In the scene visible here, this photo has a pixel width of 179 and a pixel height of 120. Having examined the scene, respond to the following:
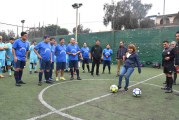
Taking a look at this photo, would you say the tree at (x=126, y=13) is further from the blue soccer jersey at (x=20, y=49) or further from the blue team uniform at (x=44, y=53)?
the blue soccer jersey at (x=20, y=49)

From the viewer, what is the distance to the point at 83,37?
25.2 m

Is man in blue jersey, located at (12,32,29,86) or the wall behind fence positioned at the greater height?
the wall behind fence

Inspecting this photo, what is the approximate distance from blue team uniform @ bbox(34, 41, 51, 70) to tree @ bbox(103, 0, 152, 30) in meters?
36.1

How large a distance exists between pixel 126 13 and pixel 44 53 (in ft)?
135

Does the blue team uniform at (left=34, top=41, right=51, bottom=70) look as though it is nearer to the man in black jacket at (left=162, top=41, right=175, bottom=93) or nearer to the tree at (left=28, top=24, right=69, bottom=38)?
the man in black jacket at (left=162, top=41, right=175, bottom=93)

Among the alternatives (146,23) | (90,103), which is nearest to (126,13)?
(146,23)

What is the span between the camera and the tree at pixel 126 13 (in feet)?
153

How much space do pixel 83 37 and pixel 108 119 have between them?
20.0 metres

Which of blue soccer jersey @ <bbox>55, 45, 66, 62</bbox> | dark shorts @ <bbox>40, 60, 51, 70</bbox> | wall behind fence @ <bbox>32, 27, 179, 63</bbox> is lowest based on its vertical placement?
dark shorts @ <bbox>40, 60, 51, 70</bbox>

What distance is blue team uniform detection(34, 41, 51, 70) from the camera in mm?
10125

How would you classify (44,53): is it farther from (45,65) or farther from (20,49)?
(20,49)

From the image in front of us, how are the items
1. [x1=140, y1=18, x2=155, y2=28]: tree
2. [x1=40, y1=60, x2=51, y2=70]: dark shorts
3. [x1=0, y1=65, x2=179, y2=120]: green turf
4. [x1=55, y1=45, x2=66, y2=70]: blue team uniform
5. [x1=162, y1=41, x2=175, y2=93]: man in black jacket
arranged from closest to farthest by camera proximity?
[x1=0, y1=65, x2=179, y2=120]: green turf, [x1=162, y1=41, x2=175, y2=93]: man in black jacket, [x1=40, y1=60, x2=51, y2=70]: dark shorts, [x1=55, y1=45, x2=66, y2=70]: blue team uniform, [x1=140, y1=18, x2=155, y2=28]: tree

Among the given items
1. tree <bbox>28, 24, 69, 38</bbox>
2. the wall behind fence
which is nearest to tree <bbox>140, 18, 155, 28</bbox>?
tree <bbox>28, 24, 69, 38</bbox>

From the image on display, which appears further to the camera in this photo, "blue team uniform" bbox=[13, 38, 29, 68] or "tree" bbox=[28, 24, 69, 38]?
"tree" bbox=[28, 24, 69, 38]
